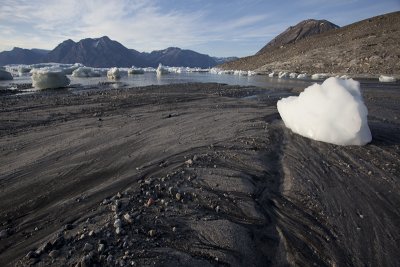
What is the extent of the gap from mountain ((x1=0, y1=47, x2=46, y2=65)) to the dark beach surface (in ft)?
657

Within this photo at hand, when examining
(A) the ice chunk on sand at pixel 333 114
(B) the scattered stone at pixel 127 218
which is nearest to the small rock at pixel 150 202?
(B) the scattered stone at pixel 127 218

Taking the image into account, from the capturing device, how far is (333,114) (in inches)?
292

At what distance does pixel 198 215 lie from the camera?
4.28 meters

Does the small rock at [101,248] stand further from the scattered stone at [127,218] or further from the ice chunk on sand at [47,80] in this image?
the ice chunk on sand at [47,80]

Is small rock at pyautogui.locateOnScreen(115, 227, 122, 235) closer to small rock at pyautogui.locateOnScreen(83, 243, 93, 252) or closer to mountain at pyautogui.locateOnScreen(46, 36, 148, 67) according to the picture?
small rock at pyautogui.locateOnScreen(83, 243, 93, 252)

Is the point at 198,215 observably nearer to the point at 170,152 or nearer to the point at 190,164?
the point at 190,164

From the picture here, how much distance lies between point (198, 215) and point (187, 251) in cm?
78

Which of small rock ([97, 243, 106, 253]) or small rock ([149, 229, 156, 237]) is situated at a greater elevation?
small rock ([97, 243, 106, 253])

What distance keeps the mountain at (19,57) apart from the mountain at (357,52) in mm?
169260

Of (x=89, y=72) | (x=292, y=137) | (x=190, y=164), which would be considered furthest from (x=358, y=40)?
(x=190, y=164)

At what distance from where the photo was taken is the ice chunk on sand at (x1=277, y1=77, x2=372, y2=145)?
730 centimetres

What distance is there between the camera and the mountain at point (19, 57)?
177000mm

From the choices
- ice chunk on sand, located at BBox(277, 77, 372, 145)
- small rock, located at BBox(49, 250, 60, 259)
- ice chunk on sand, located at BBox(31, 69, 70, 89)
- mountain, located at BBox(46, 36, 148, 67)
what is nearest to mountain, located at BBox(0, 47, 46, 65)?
mountain, located at BBox(46, 36, 148, 67)

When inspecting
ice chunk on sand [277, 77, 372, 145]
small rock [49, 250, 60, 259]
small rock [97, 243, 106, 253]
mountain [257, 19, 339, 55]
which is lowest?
small rock [49, 250, 60, 259]
